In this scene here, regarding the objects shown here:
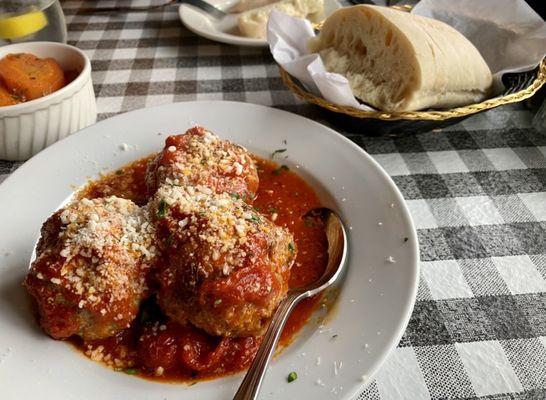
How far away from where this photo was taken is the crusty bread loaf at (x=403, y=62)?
218 cm

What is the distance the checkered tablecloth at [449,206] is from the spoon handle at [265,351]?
13.0 inches

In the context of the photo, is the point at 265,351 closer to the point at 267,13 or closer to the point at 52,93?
the point at 52,93

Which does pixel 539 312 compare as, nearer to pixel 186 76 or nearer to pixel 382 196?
pixel 382 196

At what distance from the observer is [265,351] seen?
131 cm

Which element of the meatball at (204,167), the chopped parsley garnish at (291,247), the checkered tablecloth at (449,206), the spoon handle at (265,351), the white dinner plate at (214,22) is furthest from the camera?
the white dinner plate at (214,22)

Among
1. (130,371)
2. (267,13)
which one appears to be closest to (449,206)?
(130,371)

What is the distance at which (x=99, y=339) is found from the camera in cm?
145

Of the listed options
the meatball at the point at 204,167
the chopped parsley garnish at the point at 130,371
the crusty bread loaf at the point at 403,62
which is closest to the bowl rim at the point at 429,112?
the crusty bread loaf at the point at 403,62

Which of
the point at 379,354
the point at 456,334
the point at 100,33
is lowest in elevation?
the point at 100,33

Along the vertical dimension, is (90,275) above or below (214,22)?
above

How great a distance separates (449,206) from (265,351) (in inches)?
45.7

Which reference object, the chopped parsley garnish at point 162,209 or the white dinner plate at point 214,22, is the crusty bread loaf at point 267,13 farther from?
the chopped parsley garnish at point 162,209

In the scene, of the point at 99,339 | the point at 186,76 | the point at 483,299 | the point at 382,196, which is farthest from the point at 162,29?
the point at 483,299

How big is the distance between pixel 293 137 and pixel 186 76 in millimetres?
1148
